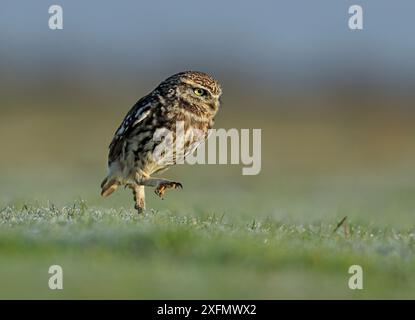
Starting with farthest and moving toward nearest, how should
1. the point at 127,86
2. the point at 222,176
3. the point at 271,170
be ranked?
1. the point at 127,86
2. the point at 271,170
3. the point at 222,176

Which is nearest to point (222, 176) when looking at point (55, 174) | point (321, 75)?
point (55, 174)

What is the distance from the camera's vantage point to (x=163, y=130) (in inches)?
500

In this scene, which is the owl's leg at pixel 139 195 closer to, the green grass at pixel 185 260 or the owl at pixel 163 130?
the owl at pixel 163 130

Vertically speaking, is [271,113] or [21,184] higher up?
[271,113]

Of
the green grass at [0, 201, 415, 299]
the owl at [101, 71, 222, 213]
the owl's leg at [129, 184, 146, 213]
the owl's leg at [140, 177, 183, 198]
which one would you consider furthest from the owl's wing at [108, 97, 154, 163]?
the green grass at [0, 201, 415, 299]

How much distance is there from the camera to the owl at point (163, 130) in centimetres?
1273

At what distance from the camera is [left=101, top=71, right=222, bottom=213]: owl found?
1273 centimetres

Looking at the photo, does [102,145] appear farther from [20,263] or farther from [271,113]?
[20,263]

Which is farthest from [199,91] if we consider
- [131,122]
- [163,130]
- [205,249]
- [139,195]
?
[205,249]

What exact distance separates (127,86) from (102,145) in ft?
80.9

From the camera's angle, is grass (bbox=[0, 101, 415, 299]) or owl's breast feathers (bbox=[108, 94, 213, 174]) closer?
grass (bbox=[0, 101, 415, 299])

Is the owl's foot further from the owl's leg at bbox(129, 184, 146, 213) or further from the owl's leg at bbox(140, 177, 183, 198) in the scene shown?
the owl's leg at bbox(129, 184, 146, 213)

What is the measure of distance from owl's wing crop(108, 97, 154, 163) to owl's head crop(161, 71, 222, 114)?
43 cm

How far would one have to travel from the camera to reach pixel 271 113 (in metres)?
53.6
